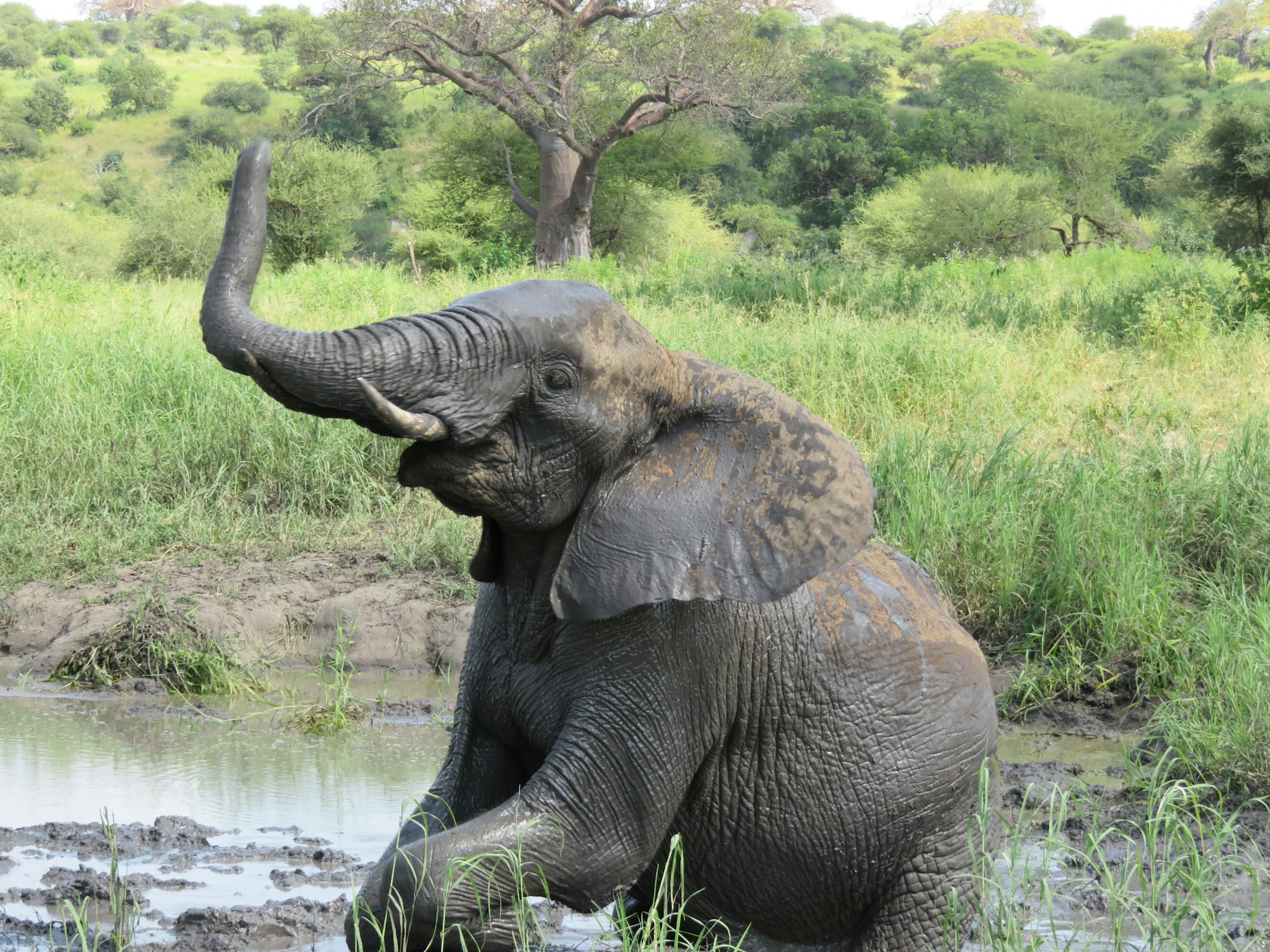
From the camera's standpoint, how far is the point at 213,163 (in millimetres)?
34438

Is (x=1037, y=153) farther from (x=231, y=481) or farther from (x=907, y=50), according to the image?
(x=907, y=50)

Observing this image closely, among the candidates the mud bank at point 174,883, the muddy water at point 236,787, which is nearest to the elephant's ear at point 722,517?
the muddy water at point 236,787

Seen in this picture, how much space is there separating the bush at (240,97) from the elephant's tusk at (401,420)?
77.7 m

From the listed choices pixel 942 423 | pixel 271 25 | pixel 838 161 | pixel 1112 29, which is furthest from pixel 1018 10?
pixel 942 423

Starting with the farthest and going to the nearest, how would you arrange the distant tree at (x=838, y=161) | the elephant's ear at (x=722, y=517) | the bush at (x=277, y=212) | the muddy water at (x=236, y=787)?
1. the distant tree at (x=838, y=161)
2. the bush at (x=277, y=212)
3. the muddy water at (x=236, y=787)
4. the elephant's ear at (x=722, y=517)

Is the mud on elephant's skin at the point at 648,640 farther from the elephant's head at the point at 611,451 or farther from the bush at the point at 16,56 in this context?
the bush at the point at 16,56

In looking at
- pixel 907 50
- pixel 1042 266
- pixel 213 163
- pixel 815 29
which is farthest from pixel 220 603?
pixel 907 50

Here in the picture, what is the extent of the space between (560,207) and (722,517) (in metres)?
27.9

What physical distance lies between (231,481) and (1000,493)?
4.09m

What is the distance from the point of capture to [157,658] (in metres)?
6.27

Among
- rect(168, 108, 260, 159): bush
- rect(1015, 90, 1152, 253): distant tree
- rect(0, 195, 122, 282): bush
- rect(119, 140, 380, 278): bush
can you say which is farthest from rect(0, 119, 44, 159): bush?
rect(1015, 90, 1152, 253): distant tree

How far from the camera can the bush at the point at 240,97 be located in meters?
75.5

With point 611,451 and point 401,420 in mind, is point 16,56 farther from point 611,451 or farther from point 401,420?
point 401,420

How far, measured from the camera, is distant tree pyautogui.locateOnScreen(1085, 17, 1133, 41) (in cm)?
13125
